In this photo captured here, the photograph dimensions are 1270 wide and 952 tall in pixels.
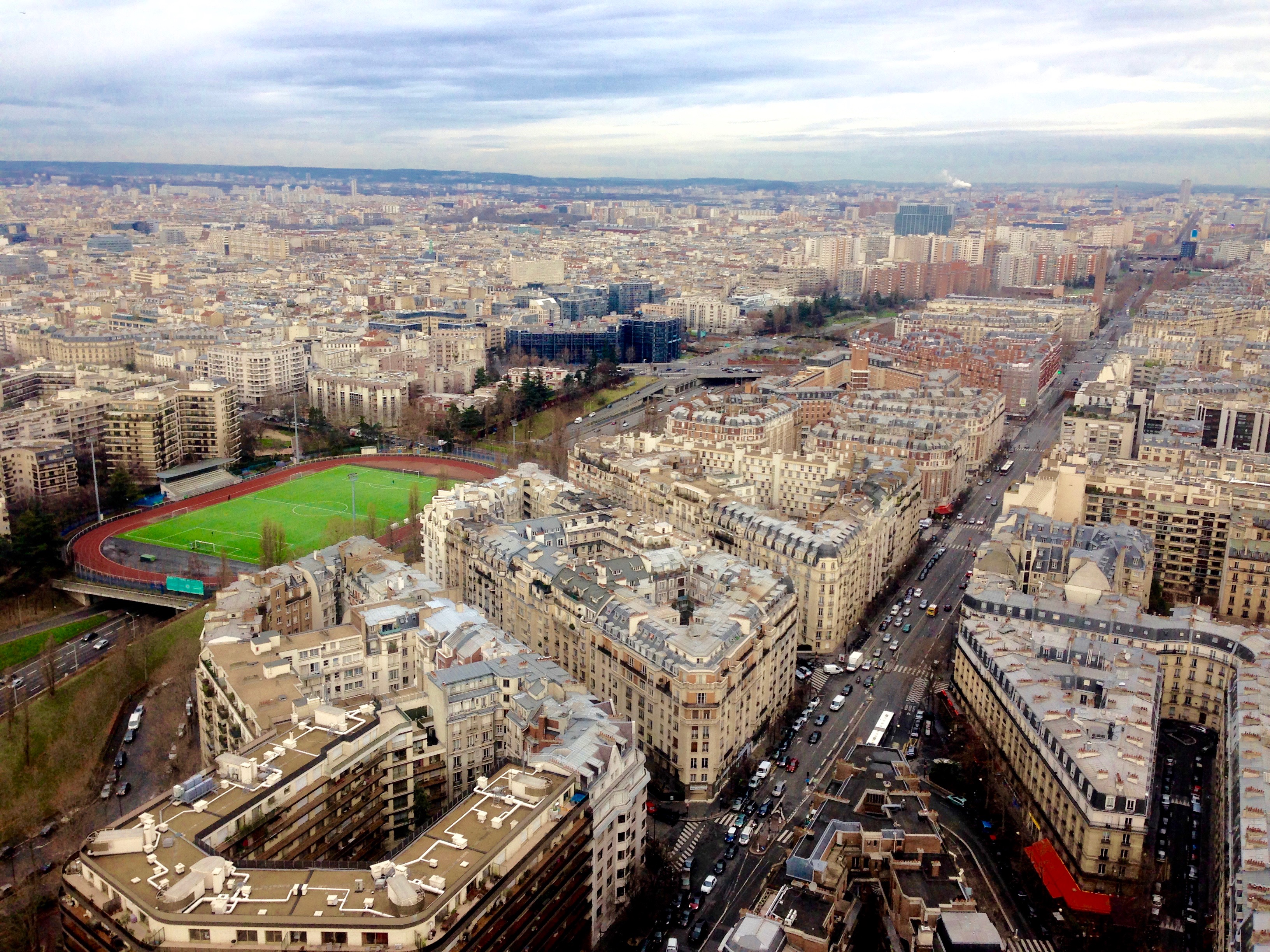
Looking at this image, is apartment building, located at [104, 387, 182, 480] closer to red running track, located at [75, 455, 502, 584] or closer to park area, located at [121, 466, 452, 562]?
red running track, located at [75, 455, 502, 584]

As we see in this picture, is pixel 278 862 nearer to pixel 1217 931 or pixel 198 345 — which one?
pixel 1217 931

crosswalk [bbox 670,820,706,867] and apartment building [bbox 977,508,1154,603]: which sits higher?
apartment building [bbox 977,508,1154,603]

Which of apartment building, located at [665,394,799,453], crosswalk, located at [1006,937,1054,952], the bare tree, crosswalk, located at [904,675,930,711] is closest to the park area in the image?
the bare tree

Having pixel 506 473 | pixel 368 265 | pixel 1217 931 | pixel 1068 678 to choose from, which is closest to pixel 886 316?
pixel 368 265

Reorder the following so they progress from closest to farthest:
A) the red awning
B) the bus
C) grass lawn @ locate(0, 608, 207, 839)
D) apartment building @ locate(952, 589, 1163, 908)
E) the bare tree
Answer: the red awning → apartment building @ locate(952, 589, 1163, 908) → grass lawn @ locate(0, 608, 207, 839) → the bus → the bare tree

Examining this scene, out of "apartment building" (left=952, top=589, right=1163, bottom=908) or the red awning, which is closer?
the red awning

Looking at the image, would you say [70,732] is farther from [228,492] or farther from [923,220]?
[923,220]

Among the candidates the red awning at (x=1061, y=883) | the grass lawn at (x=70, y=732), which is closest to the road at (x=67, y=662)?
the grass lawn at (x=70, y=732)

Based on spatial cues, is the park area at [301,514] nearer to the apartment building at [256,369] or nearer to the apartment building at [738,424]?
the apartment building at [738,424]
